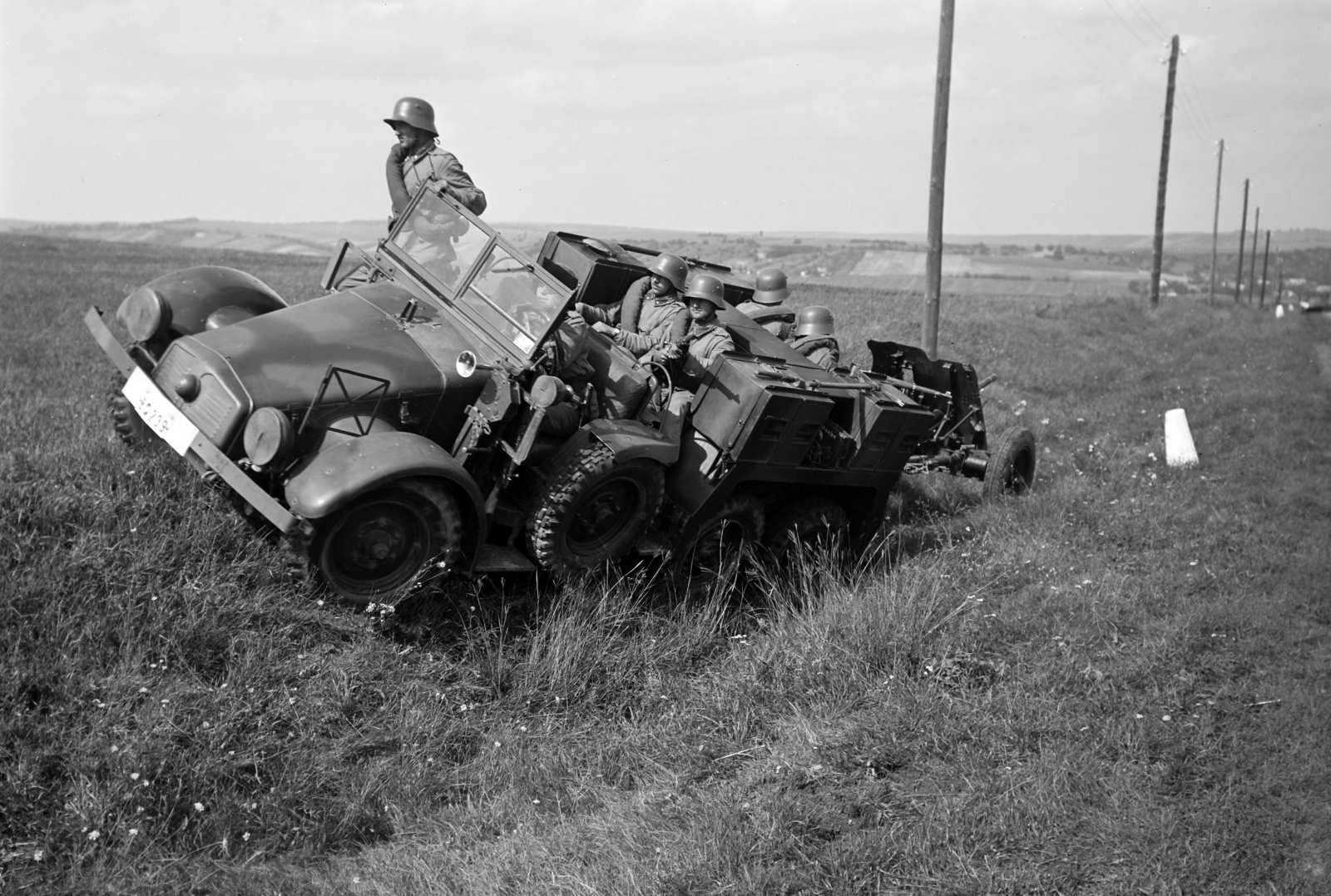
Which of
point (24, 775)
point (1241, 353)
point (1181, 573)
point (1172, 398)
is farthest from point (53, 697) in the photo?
point (1241, 353)

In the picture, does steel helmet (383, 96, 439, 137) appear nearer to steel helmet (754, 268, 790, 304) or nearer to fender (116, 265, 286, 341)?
fender (116, 265, 286, 341)

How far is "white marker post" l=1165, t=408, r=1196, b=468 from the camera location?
40.4ft

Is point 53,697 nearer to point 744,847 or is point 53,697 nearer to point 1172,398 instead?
point 744,847

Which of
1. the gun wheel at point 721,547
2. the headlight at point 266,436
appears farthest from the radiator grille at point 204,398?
the gun wheel at point 721,547

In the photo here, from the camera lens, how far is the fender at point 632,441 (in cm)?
670

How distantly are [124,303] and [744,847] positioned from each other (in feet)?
15.0

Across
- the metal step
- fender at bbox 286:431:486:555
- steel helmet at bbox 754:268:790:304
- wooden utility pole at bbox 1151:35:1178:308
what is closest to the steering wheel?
the metal step

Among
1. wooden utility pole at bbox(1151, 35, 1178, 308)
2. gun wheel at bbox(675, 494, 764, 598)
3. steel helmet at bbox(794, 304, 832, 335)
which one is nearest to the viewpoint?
gun wheel at bbox(675, 494, 764, 598)

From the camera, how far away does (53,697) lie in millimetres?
5047

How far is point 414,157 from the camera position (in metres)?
7.88

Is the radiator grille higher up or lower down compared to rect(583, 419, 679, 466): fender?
higher up

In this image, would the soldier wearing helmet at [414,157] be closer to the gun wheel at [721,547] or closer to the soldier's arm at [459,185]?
the soldier's arm at [459,185]

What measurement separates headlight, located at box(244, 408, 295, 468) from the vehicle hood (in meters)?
0.26

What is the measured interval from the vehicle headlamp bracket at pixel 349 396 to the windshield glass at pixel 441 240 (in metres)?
1.14
